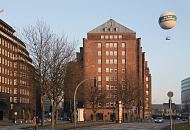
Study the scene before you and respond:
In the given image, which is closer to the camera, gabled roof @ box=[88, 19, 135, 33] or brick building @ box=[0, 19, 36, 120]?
brick building @ box=[0, 19, 36, 120]

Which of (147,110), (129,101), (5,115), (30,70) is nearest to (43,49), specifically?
(30,70)

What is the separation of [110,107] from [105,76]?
36.2ft

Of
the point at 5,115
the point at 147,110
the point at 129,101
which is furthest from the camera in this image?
the point at 147,110

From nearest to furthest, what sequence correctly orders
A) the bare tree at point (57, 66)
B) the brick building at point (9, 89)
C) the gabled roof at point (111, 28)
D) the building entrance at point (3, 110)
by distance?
the bare tree at point (57, 66) < the building entrance at point (3, 110) < the brick building at point (9, 89) < the gabled roof at point (111, 28)

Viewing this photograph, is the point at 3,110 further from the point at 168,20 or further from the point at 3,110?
the point at 168,20

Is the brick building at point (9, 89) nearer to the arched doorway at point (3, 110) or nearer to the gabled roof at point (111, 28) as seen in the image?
the arched doorway at point (3, 110)

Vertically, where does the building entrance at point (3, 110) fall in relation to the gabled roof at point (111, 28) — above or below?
below

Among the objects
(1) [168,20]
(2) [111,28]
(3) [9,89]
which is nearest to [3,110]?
(3) [9,89]

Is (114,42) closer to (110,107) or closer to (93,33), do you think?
(93,33)

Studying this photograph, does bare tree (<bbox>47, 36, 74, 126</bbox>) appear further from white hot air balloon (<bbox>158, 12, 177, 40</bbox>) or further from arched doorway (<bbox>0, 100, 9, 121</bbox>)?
arched doorway (<bbox>0, 100, 9, 121</bbox>)

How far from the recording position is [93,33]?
146250 mm

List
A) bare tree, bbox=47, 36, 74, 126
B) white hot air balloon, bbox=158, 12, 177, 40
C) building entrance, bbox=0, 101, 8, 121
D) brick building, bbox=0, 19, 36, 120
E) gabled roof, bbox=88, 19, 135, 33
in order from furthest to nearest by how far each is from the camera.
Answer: gabled roof, bbox=88, 19, 135, 33 → brick building, bbox=0, 19, 36, 120 → building entrance, bbox=0, 101, 8, 121 → bare tree, bbox=47, 36, 74, 126 → white hot air balloon, bbox=158, 12, 177, 40

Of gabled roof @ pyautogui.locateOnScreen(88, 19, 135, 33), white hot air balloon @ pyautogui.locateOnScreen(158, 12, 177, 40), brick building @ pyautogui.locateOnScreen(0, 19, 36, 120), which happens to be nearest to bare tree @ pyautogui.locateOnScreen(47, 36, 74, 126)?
white hot air balloon @ pyautogui.locateOnScreen(158, 12, 177, 40)

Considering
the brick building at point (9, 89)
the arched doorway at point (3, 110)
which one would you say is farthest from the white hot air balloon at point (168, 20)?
the arched doorway at point (3, 110)
